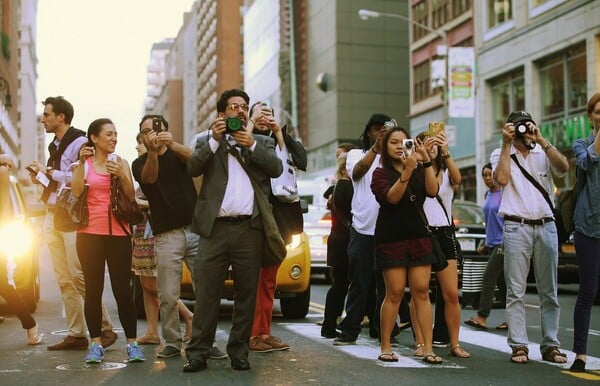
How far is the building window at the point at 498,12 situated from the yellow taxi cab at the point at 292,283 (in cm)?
2706

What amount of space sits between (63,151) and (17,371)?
231cm

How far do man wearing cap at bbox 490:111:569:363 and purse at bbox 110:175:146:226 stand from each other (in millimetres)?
2976

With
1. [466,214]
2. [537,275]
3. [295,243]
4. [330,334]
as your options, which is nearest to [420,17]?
[466,214]

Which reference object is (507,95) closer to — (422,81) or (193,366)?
(422,81)

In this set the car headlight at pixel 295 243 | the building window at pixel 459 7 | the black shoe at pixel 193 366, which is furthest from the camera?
the building window at pixel 459 7

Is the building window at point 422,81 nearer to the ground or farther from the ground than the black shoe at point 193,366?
farther from the ground

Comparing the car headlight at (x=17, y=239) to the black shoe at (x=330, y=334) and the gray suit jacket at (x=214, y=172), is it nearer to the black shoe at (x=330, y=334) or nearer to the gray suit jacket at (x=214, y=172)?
the black shoe at (x=330, y=334)

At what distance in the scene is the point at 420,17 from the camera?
51500 mm

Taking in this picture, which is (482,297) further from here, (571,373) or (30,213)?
(30,213)

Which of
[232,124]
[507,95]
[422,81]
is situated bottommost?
[232,124]

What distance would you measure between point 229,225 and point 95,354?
5.02 ft

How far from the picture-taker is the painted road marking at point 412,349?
315 inches

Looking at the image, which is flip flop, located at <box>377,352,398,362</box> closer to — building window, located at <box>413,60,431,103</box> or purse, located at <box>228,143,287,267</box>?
purse, located at <box>228,143,287,267</box>

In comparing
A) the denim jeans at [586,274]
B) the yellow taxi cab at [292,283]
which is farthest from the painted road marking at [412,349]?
the yellow taxi cab at [292,283]
